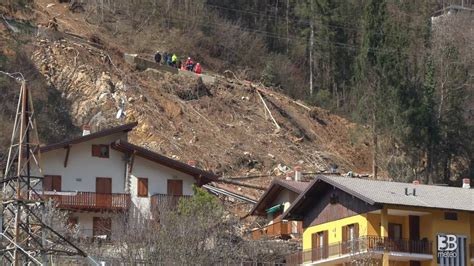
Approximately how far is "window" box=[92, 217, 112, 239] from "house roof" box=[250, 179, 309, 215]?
8305 millimetres

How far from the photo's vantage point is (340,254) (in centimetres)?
6009

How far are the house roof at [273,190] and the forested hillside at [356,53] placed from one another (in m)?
12.4

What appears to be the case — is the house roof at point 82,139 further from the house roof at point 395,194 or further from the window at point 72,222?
the house roof at point 395,194

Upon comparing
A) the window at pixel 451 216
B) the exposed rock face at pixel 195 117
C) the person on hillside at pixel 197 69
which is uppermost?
the person on hillside at pixel 197 69

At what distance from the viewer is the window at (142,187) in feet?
225

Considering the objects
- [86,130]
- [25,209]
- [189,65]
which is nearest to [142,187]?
[86,130]

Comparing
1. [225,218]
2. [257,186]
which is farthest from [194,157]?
[225,218]

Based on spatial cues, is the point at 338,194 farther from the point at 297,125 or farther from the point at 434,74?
the point at 297,125

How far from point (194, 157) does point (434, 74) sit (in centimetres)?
1648

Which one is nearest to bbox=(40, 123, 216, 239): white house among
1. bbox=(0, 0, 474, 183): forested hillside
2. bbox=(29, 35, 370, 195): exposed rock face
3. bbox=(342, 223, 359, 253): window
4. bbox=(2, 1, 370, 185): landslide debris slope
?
bbox=(342, 223, 359, 253): window

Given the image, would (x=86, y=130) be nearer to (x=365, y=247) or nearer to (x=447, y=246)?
(x=365, y=247)

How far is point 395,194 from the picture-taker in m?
60.5

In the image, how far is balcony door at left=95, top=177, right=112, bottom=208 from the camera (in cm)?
6638

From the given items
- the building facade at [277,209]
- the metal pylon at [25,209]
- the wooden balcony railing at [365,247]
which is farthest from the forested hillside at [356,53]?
the metal pylon at [25,209]
